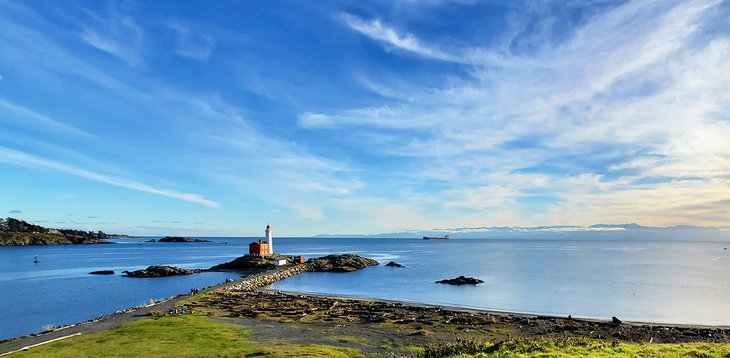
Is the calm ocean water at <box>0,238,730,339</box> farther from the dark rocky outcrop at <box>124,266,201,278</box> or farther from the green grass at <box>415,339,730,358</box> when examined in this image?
the green grass at <box>415,339,730,358</box>

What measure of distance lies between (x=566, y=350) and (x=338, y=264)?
103 meters

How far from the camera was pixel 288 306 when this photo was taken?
50094 mm

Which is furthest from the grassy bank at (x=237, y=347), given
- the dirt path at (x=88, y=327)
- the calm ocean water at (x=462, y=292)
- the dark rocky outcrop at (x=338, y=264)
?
the dark rocky outcrop at (x=338, y=264)

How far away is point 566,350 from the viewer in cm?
2289

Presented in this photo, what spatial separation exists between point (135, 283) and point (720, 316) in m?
93.1

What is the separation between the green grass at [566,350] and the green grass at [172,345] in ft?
23.2

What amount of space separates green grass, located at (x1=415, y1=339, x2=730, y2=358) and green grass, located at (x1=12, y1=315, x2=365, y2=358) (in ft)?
23.2

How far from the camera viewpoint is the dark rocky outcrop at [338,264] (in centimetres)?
11656

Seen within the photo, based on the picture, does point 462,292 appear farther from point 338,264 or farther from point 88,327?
point 338,264

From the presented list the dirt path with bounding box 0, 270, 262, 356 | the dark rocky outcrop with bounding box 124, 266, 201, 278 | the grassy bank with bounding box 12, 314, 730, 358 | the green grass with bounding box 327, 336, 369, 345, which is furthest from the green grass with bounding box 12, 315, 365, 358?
the dark rocky outcrop with bounding box 124, 266, 201, 278

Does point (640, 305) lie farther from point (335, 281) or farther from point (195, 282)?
point (195, 282)

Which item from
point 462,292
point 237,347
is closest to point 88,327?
point 237,347

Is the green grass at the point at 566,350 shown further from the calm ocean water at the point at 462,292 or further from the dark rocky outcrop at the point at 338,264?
the dark rocky outcrop at the point at 338,264

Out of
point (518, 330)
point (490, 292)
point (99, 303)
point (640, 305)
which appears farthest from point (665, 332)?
point (99, 303)
